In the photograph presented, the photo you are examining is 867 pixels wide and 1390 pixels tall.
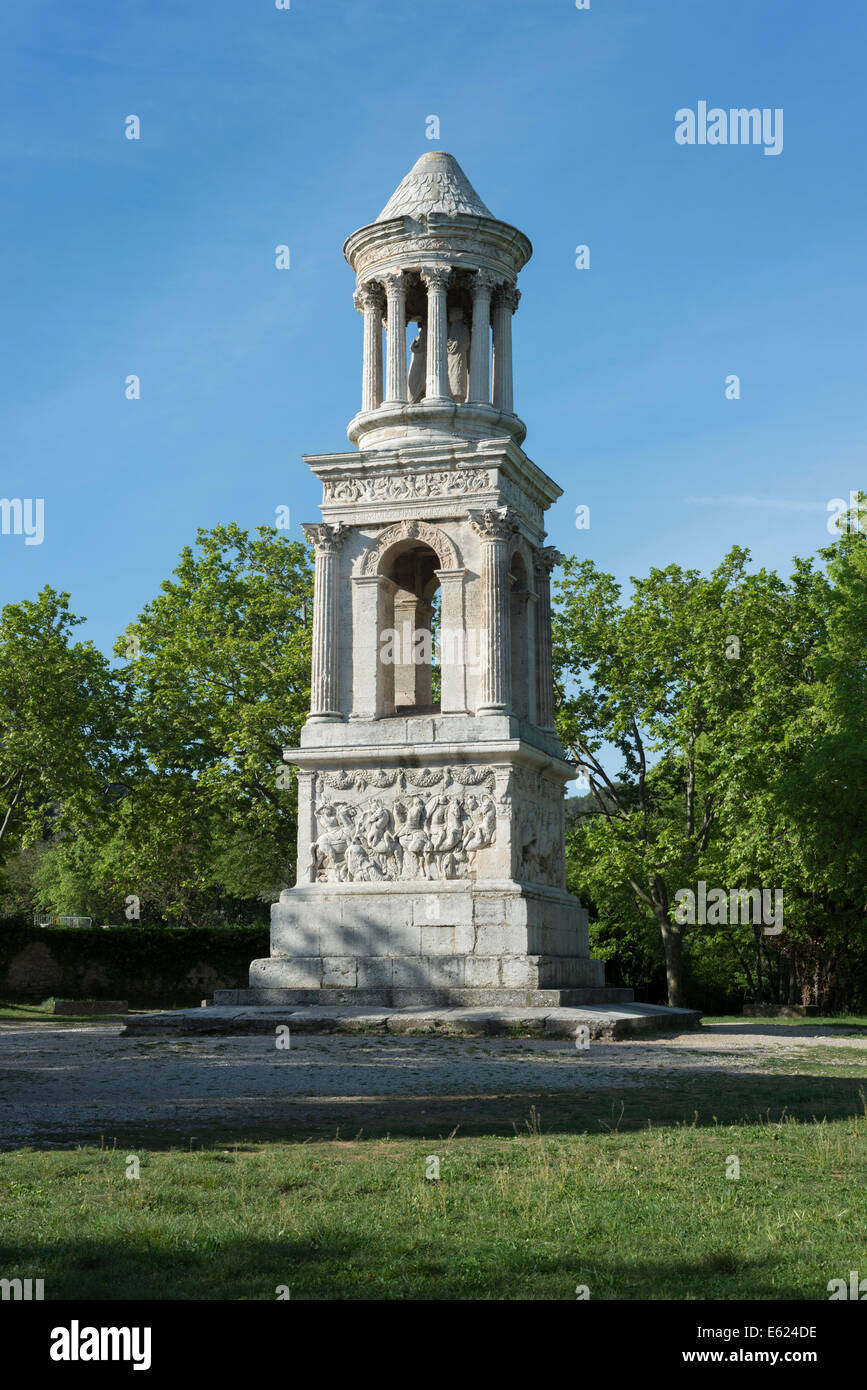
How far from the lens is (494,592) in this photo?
82.0ft

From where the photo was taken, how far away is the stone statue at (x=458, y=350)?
96.3 feet

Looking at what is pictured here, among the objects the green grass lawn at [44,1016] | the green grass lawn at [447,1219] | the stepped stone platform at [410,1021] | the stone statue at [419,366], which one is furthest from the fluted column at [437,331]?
the green grass lawn at [447,1219]

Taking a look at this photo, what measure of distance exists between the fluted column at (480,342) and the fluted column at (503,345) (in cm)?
47

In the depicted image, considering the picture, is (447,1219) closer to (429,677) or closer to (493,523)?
(493,523)

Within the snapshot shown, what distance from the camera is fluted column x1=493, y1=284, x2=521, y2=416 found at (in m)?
28.5

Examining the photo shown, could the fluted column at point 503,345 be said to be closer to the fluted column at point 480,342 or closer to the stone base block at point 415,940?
the fluted column at point 480,342

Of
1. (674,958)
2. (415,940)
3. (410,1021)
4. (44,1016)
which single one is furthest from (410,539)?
(674,958)

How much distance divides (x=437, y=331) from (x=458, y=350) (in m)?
2.20

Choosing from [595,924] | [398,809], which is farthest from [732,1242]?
[595,924]

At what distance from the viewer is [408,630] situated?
28.6 meters

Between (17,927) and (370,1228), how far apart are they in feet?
124

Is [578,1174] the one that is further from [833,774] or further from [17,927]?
[17,927]

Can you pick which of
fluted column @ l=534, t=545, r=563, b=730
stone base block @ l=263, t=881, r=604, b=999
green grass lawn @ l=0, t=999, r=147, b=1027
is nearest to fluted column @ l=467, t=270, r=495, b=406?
fluted column @ l=534, t=545, r=563, b=730

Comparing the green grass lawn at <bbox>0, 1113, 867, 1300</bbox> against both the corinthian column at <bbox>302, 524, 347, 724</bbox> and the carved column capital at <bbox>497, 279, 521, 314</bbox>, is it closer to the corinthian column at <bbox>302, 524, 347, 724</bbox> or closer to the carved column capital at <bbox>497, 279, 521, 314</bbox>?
the corinthian column at <bbox>302, 524, 347, 724</bbox>
